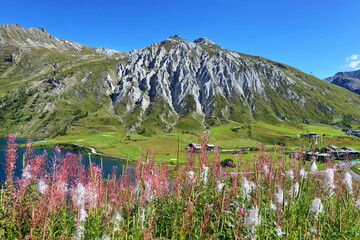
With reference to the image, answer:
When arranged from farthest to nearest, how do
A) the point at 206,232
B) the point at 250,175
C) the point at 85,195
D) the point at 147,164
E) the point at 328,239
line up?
1. the point at 250,175
2. the point at 147,164
3. the point at 85,195
4. the point at 328,239
5. the point at 206,232

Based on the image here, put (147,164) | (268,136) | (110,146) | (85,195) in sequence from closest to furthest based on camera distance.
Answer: (85,195)
(147,164)
(110,146)
(268,136)

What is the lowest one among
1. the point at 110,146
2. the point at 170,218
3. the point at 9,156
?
the point at 110,146

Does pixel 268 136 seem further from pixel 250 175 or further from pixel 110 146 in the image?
pixel 250 175

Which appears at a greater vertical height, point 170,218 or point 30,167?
point 30,167

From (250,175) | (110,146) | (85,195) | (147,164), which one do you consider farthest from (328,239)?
(110,146)

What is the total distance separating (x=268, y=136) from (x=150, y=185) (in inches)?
8432

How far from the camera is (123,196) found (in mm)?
5824

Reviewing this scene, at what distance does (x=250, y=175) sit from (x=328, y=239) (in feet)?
10.0

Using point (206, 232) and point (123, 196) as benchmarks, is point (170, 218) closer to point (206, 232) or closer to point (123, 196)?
point (123, 196)

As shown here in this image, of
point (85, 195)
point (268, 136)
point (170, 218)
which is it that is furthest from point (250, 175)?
point (268, 136)

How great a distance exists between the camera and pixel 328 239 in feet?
18.1

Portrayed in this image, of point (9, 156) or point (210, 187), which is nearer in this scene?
point (9, 156)

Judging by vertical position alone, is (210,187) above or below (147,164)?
below

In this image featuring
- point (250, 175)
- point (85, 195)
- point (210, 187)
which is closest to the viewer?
point (85, 195)
